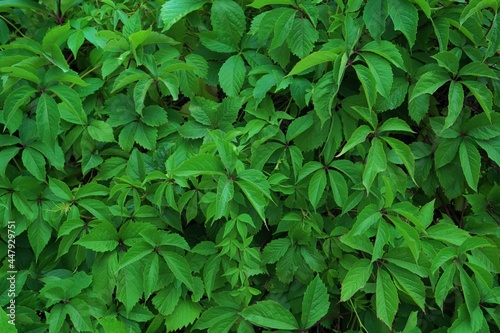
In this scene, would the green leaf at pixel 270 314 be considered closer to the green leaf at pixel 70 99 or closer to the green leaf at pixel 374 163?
the green leaf at pixel 374 163

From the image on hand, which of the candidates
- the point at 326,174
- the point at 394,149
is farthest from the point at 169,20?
the point at 394,149

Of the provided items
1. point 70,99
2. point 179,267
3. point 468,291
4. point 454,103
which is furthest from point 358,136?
point 70,99

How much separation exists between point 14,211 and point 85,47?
25.0 inches

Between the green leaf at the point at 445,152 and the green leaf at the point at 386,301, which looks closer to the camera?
the green leaf at the point at 386,301

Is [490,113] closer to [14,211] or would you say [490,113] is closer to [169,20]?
[169,20]

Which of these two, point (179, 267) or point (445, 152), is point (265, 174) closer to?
point (179, 267)

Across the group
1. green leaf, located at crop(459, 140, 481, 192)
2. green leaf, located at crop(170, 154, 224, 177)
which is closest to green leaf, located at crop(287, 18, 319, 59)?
green leaf, located at crop(170, 154, 224, 177)

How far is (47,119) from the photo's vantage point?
55.5 inches

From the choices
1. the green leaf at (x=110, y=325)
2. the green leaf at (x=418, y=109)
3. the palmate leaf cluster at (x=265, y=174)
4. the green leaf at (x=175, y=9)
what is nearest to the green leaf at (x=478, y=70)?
the palmate leaf cluster at (x=265, y=174)

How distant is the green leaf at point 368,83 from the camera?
1311 millimetres

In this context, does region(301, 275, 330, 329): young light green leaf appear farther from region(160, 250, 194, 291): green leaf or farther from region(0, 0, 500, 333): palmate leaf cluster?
region(160, 250, 194, 291): green leaf

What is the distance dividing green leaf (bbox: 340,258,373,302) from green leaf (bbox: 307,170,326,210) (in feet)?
0.65

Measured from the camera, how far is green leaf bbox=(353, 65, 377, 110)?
1.31 meters

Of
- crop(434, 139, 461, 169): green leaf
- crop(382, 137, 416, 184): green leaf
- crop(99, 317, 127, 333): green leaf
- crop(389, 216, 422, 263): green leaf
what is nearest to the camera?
crop(99, 317, 127, 333): green leaf
